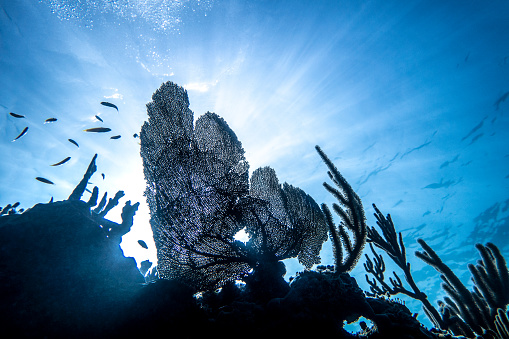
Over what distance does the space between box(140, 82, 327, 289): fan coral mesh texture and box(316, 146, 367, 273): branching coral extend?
0.45 m

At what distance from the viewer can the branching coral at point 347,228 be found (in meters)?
3.83

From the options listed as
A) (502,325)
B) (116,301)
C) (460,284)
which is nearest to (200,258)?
(116,301)

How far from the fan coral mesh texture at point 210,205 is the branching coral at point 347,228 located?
45cm

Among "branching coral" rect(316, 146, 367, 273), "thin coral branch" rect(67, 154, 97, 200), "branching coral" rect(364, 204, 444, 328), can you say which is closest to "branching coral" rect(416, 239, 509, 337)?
"branching coral" rect(364, 204, 444, 328)

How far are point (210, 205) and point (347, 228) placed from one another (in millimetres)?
2622

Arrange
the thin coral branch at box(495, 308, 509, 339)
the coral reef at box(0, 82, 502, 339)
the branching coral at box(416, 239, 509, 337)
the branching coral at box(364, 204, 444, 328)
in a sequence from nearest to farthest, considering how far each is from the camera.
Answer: the coral reef at box(0, 82, 502, 339)
the thin coral branch at box(495, 308, 509, 339)
the branching coral at box(364, 204, 444, 328)
the branching coral at box(416, 239, 509, 337)

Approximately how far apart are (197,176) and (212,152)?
0.55 metres

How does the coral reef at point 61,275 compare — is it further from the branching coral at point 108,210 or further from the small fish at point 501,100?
the small fish at point 501,100

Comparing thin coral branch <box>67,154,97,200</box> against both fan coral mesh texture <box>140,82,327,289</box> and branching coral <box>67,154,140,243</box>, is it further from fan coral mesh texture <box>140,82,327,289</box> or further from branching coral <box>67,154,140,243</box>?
fan coral mesh texture <box>140,82,327,289</box>

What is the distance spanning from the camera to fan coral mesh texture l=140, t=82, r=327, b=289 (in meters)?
4.00

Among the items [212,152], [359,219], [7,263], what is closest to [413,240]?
[359,219]

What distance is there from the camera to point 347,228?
3992mm

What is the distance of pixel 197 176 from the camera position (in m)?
4.01

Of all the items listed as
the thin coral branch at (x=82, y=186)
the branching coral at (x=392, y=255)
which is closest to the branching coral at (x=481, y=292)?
the branching coral at (x=392, y=255)
